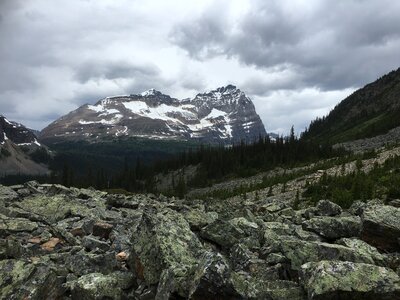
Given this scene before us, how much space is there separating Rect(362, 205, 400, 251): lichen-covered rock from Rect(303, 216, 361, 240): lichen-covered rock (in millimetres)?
1382

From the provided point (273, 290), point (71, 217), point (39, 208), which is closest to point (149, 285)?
point (273, 290)

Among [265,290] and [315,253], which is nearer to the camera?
[265,290]

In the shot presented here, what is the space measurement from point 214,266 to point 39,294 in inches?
217

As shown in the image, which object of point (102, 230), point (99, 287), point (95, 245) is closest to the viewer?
point (99, 287)

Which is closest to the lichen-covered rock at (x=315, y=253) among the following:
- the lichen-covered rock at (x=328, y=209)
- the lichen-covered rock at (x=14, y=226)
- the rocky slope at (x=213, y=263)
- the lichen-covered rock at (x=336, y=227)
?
the rocky slope at (x=213, y=263)

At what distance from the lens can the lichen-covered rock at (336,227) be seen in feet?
55.5

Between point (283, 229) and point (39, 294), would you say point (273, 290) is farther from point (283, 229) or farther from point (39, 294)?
point (283, 229)

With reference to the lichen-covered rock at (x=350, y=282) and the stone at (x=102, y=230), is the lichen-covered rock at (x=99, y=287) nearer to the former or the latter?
the lichen-covered rock at (x=350, y=282)

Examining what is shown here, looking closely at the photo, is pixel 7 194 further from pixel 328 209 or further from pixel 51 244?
pixel 328 209

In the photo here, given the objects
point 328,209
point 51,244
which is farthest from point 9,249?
point 328,209

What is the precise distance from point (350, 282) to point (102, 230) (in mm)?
14403

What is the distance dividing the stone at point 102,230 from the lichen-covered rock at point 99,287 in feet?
28.9

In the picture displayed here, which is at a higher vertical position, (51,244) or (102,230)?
(102,230)

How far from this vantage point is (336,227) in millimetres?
17344
